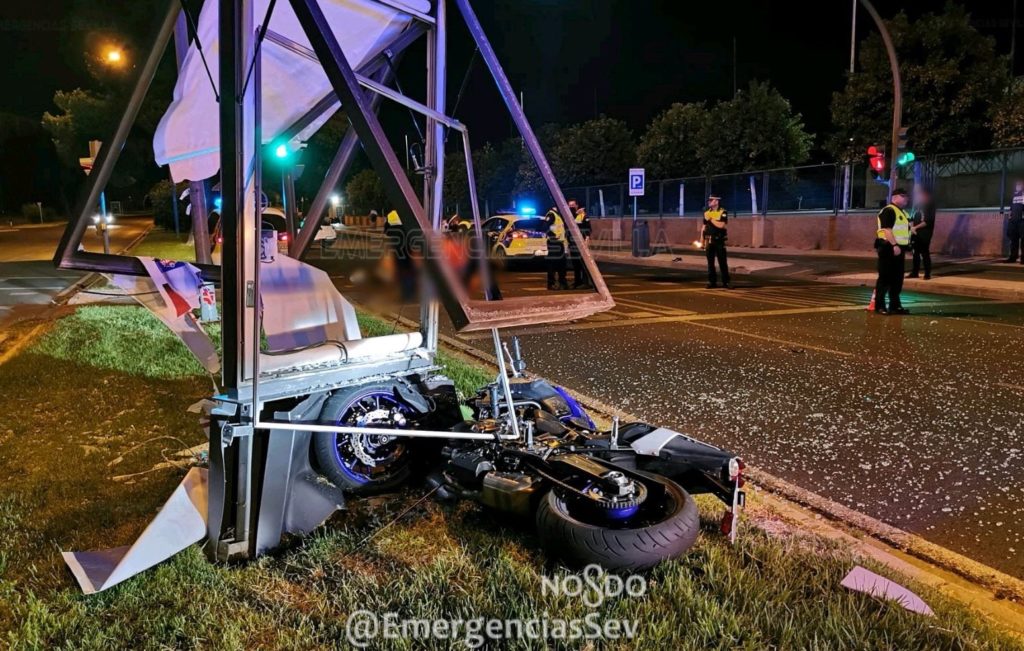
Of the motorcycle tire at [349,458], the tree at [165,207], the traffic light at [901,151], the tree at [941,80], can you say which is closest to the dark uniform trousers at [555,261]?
the traffic light at [901,151]

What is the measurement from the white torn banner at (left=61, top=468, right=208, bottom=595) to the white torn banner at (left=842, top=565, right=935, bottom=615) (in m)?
2.71

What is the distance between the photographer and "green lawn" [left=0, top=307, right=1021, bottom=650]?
2719 mm

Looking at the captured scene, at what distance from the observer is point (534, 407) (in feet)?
13.3

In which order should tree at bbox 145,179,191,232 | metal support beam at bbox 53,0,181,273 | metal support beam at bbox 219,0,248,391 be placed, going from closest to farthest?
metal support beam at bbox 219,0,248,391, metal support beam at bbox 53,0,181,273, tree at bbox 145,179,191,232

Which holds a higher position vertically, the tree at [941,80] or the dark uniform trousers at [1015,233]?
the tree at [941,80]

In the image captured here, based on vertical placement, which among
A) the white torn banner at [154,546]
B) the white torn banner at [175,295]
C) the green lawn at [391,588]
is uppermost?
the white torn banner at [175,295]

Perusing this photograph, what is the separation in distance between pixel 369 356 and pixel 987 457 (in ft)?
12.8

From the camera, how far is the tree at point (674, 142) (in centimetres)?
3152

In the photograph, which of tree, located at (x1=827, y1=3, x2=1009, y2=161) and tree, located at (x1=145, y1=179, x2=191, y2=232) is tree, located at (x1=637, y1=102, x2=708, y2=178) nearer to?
tree, located at (x1=827, y1=3, x2=1009, y2=161)

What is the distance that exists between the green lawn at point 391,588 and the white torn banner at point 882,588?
0.06 metres

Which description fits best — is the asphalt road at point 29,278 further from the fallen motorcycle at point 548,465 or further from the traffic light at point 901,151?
the traffic light at point 901,151

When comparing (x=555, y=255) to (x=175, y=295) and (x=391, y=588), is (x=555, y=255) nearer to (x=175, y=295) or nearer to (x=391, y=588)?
(x=175, y=295)

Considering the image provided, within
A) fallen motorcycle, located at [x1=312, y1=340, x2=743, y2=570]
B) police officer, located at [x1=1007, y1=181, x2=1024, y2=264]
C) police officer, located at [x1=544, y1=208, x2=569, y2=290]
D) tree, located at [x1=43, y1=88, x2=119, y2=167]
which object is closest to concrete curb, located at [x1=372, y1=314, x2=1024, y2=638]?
fallen motorcycle, located at [x1=312, y1=340, x2=743, y2=570]

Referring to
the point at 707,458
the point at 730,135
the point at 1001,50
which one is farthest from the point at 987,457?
the point at 1001,50
